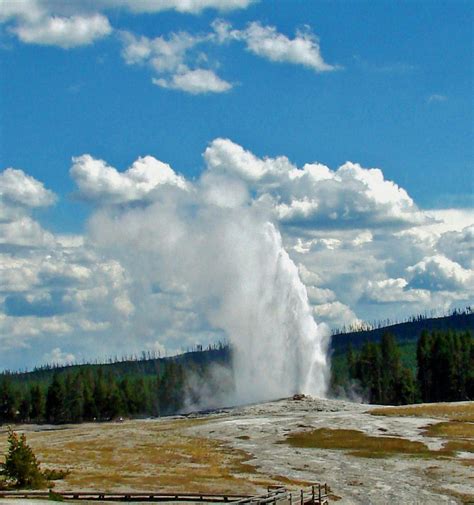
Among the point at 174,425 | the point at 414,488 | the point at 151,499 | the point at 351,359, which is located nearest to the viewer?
the point at 151,499

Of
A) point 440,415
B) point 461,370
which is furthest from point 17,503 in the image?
point 461,370

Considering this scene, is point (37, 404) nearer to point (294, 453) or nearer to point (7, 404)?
point (7, 404)

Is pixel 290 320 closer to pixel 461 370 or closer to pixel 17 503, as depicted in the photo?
pixel 461 370

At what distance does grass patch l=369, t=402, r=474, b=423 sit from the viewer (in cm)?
10156

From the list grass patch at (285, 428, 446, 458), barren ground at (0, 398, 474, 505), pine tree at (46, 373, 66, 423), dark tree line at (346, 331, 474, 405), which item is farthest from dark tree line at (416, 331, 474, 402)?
pine tree at (46, 373, 66, 423)

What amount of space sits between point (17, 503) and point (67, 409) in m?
143

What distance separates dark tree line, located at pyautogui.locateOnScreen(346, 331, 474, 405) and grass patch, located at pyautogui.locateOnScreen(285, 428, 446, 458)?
67.2 m

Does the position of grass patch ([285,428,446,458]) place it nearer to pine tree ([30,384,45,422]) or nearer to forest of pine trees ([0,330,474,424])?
forest of pine trees ([0,330,474,424])

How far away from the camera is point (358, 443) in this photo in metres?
82.8

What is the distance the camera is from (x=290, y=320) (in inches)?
5679

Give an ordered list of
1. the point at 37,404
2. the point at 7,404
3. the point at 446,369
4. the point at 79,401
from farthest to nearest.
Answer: the point at 7,404
the point at 37,404
the point at 79,401
the point at 446,369

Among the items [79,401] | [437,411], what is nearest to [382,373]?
[437,411]

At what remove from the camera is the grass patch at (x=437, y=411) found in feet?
333

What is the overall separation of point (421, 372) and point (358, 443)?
8009 cm
